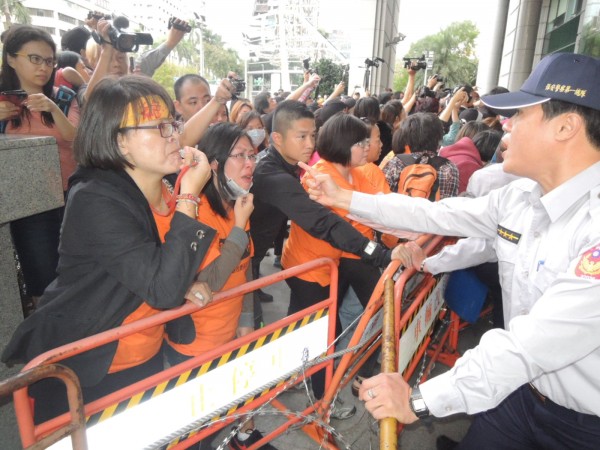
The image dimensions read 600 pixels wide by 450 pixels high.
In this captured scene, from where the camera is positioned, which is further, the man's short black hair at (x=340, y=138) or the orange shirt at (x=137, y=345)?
the man's short black hair at (x=340, y=138)

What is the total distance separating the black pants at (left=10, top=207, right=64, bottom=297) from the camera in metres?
2.52

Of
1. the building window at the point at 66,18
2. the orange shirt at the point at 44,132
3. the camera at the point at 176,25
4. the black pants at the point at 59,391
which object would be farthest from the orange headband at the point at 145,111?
the building window at the point at 66,18

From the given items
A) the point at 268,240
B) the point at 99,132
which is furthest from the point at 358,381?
the point at 99,132

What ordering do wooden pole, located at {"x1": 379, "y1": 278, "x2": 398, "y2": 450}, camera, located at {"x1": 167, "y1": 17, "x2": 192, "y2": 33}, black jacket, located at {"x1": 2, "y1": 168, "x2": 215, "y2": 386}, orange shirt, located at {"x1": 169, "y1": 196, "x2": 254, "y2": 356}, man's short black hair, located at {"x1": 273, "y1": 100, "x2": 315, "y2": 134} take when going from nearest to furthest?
wooden pole, located at {"x1": 379, "y1": 278, "x2": 398, "y2": 450} → black jacket, located at {"x1": 2, "y1": 168, "x2": 215, "y2": 386} → orange shirt, located at {"x1": 169, "y1": 196, "x2": 254, "y2": 356} → man's short black hair, located at {"x1": 273, "y1": 100, "x2": 315, "y2": 134} → camera, located at {"x1": 167, "y1": 17, "x2": 192, "y2": 33}

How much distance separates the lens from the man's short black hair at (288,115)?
9.64 ft

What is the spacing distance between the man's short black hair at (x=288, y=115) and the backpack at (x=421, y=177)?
3.63ft

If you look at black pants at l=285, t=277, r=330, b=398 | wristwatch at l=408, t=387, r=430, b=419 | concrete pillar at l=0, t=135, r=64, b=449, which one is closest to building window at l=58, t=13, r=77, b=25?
concrete pillar at l=0, t=135, r=64, b=449

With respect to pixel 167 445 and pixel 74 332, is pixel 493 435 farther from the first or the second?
pixel 74 332

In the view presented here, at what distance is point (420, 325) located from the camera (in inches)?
99.5

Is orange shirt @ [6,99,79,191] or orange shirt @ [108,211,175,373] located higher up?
orange shirt @ [6,99,79,191]

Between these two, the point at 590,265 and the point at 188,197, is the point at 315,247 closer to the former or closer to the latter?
the point at 188,197

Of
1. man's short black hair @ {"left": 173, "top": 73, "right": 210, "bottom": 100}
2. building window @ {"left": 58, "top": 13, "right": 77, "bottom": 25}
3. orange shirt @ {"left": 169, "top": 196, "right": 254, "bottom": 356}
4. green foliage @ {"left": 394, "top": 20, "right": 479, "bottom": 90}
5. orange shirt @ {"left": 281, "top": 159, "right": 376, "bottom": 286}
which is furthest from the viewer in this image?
building window @ {"left": 58, "top": 13, "right": 77, "bottom": 25}

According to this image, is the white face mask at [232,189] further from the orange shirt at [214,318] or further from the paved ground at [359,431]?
the paved ground at [359,431]

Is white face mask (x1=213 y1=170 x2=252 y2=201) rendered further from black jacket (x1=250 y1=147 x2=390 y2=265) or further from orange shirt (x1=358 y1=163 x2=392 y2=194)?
orange shirt (x1=358 y1=163 x2=392 y2=194)
